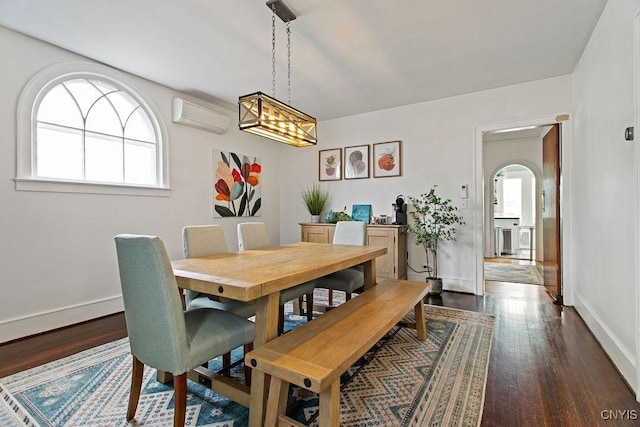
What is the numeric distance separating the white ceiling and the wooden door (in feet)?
2.87

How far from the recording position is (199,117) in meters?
3.81

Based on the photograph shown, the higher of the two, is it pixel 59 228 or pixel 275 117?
Answer: pixel 275 117

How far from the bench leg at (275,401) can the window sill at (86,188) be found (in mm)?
2773

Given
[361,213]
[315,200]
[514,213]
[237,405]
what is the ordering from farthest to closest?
[514,213]
[315,200]
[361,213]
[237,405]

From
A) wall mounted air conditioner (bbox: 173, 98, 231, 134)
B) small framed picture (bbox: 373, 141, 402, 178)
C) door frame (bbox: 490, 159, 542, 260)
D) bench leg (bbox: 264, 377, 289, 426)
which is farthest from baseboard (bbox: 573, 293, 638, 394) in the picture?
wall mounted air conditioner (bbox: 173, 98, 231, 134)

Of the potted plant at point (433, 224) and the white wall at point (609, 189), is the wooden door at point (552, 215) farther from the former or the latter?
the potted plant at point (433, 224)

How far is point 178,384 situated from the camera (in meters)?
1.34

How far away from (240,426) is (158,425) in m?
0.41

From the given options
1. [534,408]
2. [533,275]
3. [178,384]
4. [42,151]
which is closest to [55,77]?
[42,151]

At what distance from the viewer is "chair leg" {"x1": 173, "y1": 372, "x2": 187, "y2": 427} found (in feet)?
4.34

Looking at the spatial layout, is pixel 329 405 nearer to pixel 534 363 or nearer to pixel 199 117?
pixel 534 363

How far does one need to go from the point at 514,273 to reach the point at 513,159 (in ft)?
8.53

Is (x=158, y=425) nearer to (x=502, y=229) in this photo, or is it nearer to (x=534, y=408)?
(x=534, y=408)

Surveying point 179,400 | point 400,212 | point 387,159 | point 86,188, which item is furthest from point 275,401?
point 387,159
